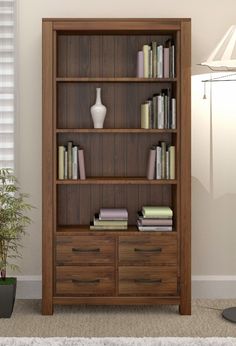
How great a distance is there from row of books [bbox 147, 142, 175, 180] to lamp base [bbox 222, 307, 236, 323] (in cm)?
96

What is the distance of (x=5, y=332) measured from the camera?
3.77 meters

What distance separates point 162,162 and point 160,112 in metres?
0.34

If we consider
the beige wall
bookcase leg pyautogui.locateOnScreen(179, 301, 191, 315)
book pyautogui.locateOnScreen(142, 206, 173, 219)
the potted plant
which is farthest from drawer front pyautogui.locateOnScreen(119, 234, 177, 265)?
the potted plant

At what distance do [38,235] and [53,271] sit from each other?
478 mm

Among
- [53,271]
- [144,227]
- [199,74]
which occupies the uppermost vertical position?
[199,74]

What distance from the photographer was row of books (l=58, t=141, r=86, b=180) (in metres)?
4.17

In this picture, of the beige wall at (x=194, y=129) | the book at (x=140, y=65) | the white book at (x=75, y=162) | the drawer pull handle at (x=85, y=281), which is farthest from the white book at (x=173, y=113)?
the drawer pull handle at (x=85, y=281)

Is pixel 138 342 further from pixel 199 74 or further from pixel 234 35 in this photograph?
pixel 199 74

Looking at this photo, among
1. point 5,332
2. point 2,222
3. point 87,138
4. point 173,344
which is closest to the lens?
point 173,344

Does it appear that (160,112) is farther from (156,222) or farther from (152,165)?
(156,222)

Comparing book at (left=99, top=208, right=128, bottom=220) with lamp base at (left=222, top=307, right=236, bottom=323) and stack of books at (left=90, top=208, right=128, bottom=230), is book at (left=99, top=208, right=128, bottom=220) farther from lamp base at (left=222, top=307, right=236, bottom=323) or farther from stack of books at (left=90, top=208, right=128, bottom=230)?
lamp base at (left=222, top=307, right=236, bottom=323)

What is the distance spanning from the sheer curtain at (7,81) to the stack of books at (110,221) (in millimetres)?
821

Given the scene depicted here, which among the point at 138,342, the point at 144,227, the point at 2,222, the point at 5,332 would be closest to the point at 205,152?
the point at 144,227

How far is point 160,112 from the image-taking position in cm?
416
